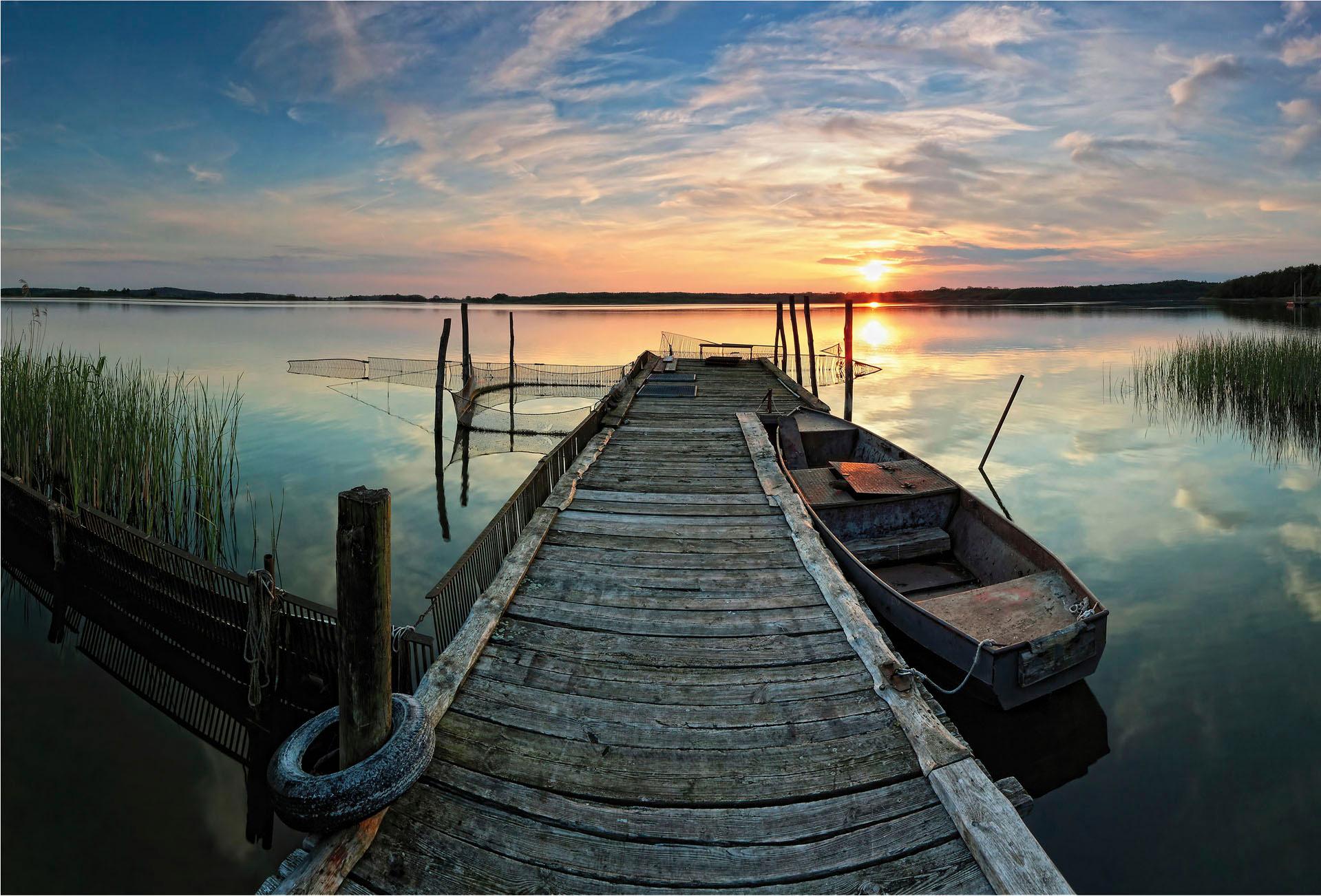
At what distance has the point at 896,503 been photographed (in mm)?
8500

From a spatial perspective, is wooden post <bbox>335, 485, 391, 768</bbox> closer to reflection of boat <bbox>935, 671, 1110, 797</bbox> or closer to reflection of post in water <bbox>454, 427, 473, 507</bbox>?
reflection of boat <bbox>935, 671, 1110, 797</bbox>

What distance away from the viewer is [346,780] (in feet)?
8.90

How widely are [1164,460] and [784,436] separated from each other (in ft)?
34.3

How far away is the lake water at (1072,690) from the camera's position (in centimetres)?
477

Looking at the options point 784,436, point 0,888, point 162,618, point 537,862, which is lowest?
point 0,888

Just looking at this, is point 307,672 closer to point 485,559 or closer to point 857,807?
point 485,559

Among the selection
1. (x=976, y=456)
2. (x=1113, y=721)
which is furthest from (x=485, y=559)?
(x=976, y=456)

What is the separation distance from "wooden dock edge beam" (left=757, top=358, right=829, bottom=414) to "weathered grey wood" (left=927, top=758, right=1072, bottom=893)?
11.3m

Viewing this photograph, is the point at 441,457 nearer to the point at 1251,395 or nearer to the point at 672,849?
the point at 672,849

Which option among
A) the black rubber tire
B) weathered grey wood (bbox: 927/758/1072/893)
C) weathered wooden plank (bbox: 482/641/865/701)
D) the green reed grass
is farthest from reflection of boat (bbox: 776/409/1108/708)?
the green reed grass

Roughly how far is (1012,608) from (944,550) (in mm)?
2375

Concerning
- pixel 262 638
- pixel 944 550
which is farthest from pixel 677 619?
pixel 944 550

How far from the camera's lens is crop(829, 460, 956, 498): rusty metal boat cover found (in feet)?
28.5

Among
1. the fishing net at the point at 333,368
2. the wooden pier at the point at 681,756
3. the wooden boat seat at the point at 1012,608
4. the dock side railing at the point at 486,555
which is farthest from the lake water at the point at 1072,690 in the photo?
the fishing net at the point at 333,368
